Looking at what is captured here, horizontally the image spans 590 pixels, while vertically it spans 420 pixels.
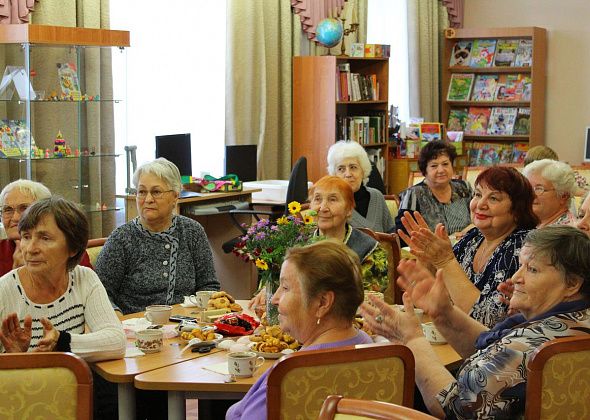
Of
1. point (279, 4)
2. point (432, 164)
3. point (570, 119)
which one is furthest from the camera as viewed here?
point (570, 119)

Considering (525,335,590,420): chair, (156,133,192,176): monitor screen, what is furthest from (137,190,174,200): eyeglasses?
(156,133,192,176): monitor screen

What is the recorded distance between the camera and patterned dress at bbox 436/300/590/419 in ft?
7.85

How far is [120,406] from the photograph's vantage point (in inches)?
117

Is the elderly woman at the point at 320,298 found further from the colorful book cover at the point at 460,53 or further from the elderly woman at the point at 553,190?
the colorful book cover at the point at 460,53

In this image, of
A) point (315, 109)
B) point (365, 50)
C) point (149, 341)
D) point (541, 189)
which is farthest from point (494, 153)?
point (149, 341)

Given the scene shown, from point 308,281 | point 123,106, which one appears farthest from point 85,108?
point 308,281

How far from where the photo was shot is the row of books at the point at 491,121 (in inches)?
388

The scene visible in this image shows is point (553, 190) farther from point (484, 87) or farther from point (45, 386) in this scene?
point (484, 87)

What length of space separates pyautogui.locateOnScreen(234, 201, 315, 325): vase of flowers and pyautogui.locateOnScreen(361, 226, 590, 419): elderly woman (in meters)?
0.75

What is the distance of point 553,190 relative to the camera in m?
4.65

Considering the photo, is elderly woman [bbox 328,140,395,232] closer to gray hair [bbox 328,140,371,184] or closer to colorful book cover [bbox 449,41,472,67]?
gray hair [bbox 328,140,371,184]

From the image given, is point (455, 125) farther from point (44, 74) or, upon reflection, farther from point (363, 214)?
point (44, 74)

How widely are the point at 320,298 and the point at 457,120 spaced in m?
7.95

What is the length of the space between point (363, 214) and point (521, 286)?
3.12 meters
